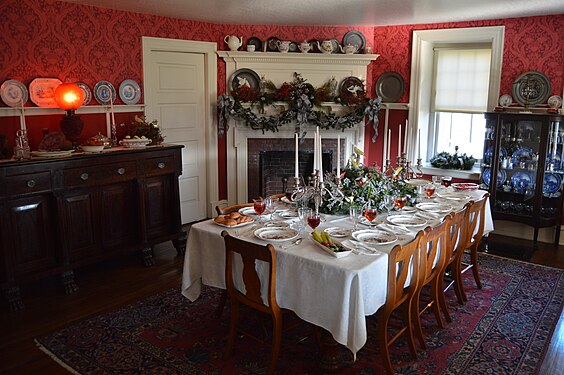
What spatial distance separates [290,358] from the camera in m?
3.13

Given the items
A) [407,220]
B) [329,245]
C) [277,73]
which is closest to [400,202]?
[407,220]

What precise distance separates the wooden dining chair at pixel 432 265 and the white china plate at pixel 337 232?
48 cm

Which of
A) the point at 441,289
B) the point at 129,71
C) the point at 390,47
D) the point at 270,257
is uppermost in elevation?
the point at 390,47

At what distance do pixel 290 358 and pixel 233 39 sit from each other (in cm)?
432

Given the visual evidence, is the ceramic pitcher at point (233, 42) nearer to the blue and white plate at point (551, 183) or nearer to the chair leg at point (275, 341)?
the blue and white plate at point (551, 183)

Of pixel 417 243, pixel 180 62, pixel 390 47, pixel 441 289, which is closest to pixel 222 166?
pixel 180 62

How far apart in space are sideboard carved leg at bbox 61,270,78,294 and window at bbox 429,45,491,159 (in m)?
4.77

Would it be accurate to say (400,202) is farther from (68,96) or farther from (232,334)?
(68,96)

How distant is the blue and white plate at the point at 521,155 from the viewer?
5504mm

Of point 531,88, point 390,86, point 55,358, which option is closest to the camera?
point 55,358

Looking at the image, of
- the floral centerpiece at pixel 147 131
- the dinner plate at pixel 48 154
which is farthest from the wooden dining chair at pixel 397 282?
the floral centerpiece at pixel 147 131

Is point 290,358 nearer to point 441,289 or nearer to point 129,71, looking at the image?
point 441,289

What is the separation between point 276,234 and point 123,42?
3334mm

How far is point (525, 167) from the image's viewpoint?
18.2 ft
